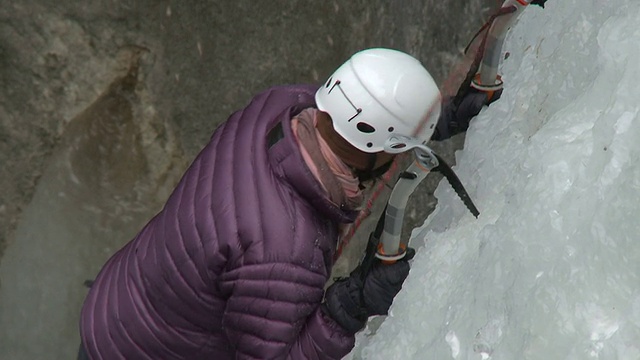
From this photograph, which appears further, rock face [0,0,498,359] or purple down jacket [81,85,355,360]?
rock face [0,0,498,359]

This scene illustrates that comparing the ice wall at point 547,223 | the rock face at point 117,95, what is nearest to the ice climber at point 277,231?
the ice wall at point 547,223

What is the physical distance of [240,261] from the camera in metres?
1.34

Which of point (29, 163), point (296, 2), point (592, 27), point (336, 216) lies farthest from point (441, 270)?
point (29, 163)

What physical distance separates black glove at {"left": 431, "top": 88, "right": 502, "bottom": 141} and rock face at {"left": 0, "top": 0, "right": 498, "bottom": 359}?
0.57 m

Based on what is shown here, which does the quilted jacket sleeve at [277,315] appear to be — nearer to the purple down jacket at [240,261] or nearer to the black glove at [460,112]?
the purple down jacket at [240,261]

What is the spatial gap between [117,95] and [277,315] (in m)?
1.44

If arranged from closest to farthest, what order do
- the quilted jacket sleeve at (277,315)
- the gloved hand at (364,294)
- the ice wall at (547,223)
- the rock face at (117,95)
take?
1. the ice wall at (547,223)
2. the quilted jacket sleeve at (277,315)
3. the gloved hand at (364,294)
4. the rock face at (117,95)

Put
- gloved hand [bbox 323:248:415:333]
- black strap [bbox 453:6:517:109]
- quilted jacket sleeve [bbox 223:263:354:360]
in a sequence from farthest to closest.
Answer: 1. black strap [bbox 453:6:517:109]
2. gloved hand [bbox 323:248:415:333]
3. quilted jacket sleeve [bbox 223:263:354:360]

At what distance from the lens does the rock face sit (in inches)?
95.2

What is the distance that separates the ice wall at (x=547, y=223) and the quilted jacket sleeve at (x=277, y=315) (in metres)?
0.15

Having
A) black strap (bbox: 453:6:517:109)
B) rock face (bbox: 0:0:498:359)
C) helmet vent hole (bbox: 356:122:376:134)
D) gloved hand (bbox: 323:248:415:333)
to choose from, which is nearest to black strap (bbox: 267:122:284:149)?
helmet vent hole (bbox: 356:122:376:134)

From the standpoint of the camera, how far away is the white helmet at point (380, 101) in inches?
54.7

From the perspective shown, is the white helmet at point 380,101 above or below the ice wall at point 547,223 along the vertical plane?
above

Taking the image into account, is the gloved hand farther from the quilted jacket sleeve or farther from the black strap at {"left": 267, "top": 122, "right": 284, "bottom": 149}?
the black strap at {"left": 267, "top": 122, "right": 284, "bottom": 149}
